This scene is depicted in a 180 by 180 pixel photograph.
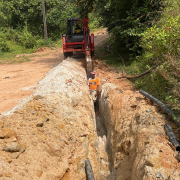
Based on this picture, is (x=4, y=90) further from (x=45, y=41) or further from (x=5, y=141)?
(x=45, y=41)

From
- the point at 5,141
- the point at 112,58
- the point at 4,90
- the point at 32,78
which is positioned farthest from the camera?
the point at 112,58

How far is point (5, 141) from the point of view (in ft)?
12.6

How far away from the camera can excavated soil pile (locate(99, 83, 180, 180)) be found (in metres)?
3.38

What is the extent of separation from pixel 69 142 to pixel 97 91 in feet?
13.9

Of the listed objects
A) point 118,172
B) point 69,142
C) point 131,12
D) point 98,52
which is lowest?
point 118,172

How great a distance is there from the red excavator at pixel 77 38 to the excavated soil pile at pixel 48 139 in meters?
5.33

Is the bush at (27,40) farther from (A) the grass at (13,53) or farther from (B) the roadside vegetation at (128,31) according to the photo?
(A) the grass at (13,53)

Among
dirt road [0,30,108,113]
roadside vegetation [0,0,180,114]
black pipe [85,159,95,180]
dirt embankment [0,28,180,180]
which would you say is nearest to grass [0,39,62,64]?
roadside vegetation [0,0,180,114]

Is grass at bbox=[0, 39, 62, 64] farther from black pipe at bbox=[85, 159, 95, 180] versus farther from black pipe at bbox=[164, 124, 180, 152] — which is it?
black pipe at bbox=[164, 124, 180, 152]

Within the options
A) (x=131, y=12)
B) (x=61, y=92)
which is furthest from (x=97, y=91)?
(x=131, y=12)

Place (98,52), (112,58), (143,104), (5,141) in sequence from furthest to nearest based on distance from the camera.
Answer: (98,52) < (112,58) < (143,104) < (5,141)

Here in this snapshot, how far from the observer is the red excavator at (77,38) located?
1061 cm

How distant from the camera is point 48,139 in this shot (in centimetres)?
430

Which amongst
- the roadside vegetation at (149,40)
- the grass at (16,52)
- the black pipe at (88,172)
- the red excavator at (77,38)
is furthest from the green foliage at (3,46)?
the black pipe at (88,172)
